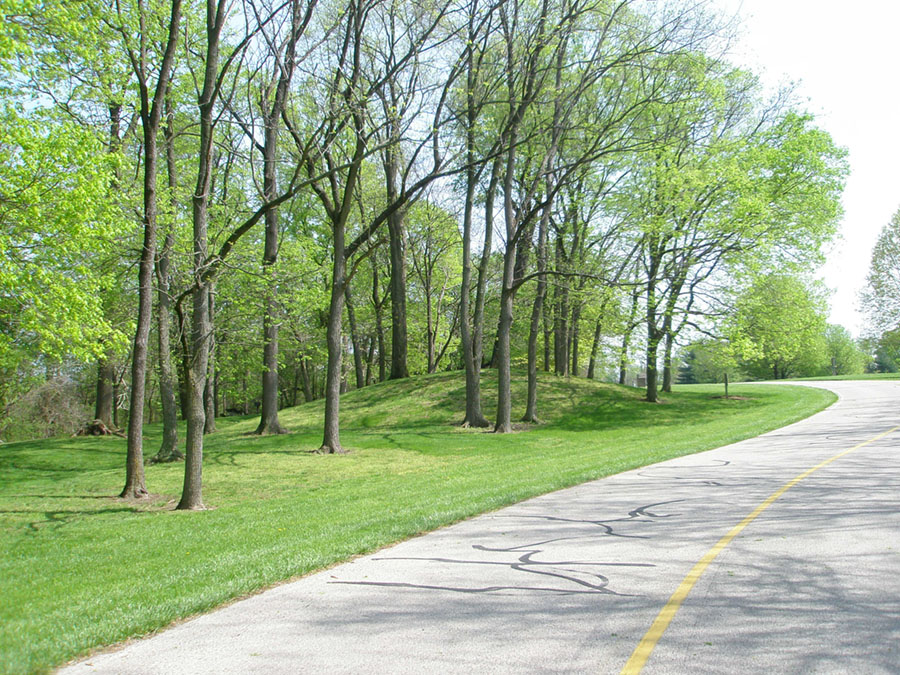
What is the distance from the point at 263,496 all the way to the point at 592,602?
10719mm

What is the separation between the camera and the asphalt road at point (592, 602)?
4.15 m

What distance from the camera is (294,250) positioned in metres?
26.9

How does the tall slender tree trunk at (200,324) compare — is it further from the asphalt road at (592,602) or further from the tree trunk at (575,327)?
the tree trunk at (575,327)

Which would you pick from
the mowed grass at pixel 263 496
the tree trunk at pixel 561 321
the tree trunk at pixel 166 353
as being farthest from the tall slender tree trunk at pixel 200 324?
the tree trunk at pixel 561 321

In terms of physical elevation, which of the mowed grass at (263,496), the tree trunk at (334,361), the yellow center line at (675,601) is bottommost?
the mowed grass at (263,496)

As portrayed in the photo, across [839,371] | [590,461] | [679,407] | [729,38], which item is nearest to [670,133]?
[729,38]

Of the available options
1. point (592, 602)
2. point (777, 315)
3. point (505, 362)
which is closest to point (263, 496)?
point (592, 602)

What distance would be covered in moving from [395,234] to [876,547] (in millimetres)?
29367

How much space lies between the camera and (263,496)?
14430 mm

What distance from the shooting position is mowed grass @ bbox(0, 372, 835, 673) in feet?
20.0

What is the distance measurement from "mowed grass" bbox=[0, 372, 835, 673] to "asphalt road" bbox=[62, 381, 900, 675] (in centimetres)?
76

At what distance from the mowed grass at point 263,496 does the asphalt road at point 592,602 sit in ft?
2.50

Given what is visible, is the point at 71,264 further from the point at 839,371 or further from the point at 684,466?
the point at 839,371

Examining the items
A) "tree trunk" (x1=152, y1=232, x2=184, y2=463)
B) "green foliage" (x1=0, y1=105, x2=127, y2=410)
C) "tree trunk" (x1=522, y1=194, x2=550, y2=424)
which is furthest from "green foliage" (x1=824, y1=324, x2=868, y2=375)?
"green foliage" (x1=0, y1=105, x2=127, y2=410)
